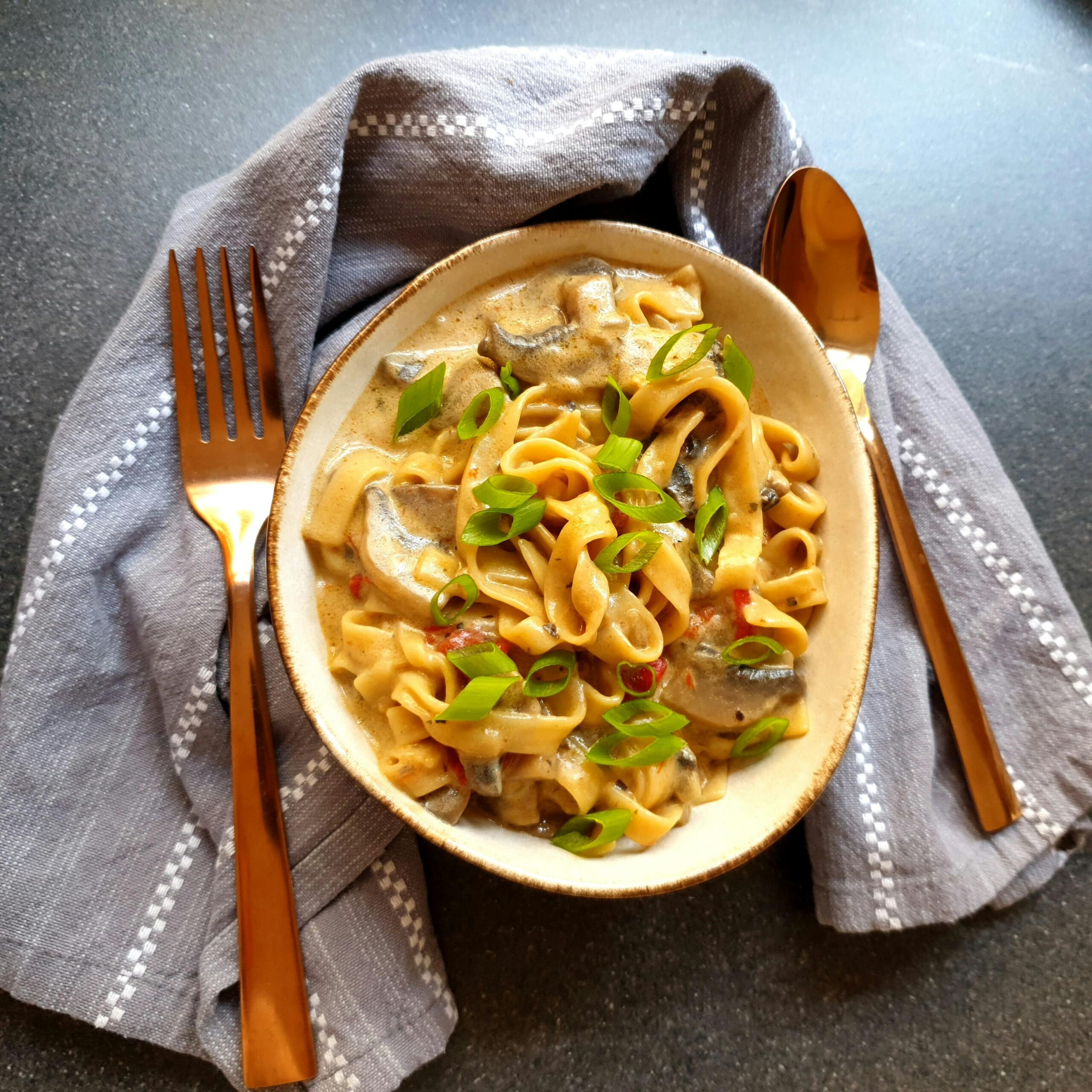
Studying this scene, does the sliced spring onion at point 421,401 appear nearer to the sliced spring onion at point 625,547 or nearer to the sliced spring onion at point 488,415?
the sliced spring onion at point 488,415

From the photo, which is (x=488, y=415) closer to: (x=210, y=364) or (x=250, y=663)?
(x=210, y=364)

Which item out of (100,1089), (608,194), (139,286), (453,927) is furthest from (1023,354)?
(100,1089)

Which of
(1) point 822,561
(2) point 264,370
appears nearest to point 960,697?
(1) point 822,561

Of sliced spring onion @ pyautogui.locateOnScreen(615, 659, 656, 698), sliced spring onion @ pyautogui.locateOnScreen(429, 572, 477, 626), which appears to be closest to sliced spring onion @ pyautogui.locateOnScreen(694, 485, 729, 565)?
sliced spring onion @ pyautogui.locateOnScreen(615, 659, 656, 698)

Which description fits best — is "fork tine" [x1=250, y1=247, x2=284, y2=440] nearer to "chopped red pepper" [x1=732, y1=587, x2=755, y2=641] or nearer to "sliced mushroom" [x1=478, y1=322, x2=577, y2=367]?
"sliced mushroom" [x1=478, y1=322, x2=577, y2=367]

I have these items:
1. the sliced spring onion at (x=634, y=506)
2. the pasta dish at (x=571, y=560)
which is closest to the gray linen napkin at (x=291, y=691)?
the pasta dish at (x=571, y=560)

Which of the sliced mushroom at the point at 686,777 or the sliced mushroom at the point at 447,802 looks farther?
the sliced mushroom at the point at 686,777
